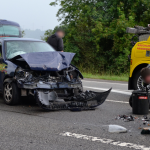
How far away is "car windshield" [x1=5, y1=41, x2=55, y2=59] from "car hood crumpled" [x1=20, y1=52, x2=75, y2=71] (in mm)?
724

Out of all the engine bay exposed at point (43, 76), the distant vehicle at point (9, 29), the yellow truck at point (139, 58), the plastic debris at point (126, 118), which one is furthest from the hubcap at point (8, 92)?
the distant vehicle at point (9, 29)

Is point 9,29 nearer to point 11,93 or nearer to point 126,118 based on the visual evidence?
point 11,93

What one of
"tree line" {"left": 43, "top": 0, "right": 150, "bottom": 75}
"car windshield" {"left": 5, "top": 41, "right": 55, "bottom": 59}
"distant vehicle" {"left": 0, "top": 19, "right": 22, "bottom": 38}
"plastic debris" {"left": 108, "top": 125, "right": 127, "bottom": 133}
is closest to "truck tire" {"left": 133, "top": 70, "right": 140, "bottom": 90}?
"car windshield" {"left": 5, "top": 41, "right": 55, "bottom": 59}

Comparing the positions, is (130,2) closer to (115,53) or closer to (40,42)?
(115,53)

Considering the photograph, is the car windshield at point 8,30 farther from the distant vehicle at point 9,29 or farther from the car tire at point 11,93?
the car tire at point 11,93

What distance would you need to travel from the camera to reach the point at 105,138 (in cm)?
498

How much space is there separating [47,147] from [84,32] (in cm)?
2865

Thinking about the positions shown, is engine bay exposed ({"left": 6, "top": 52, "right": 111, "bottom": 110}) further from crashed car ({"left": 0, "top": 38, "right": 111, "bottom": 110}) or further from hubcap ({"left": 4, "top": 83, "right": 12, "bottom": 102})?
hubcap ({"left": 4, "top": 83, "right": 12, "bottom": 102})

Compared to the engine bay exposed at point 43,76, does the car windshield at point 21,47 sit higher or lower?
higher

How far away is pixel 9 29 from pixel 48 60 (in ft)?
42.7

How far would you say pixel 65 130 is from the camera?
552 centimetres

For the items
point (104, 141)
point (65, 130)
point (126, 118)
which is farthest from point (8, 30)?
point (104, 141)

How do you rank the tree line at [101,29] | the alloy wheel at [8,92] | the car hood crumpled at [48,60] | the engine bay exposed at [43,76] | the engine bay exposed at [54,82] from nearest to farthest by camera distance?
the engine bay exposed at [54,82], the engine bay exposed at [43,76], the car hood crumpled at [48,60], the alloy wheel at [8,92], the tree line at [101,29]

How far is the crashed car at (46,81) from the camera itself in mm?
7465
